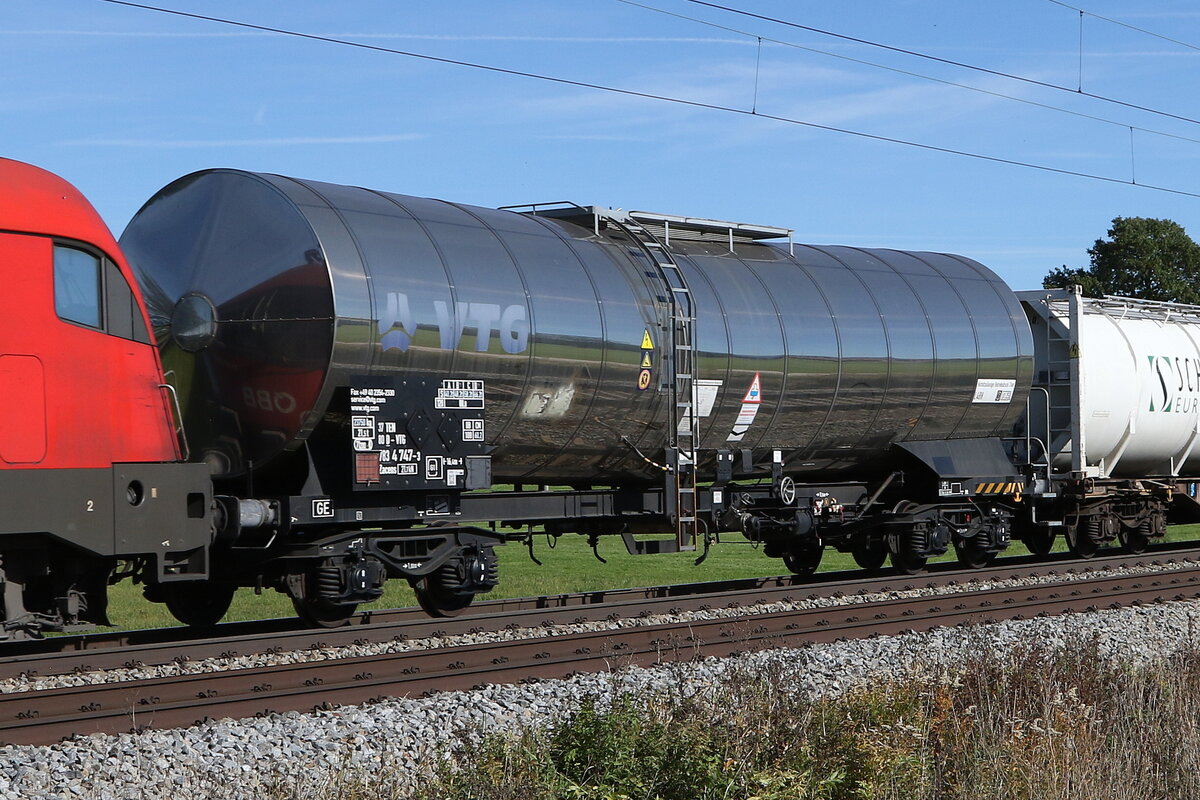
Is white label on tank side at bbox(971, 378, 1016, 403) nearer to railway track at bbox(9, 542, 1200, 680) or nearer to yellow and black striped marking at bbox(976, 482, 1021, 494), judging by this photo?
yellow and black striped marking at bbox(976, 482, 1021, 494)

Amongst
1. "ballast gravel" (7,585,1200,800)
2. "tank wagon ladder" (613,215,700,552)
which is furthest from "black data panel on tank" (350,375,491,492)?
"ballast gravel" (7,585,1200,800)

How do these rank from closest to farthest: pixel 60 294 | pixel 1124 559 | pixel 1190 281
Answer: pixel 60 294 < pixel 1124 559 < pixel 1190 281

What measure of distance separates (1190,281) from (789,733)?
5587 centimetres

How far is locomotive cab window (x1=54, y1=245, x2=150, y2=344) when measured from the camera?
9.59 m

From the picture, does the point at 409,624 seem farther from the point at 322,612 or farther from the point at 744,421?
the point at 744,421

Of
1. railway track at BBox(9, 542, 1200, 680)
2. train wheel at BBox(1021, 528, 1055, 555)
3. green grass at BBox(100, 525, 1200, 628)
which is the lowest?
green grass at BBox(100, 525, 1200, 628)

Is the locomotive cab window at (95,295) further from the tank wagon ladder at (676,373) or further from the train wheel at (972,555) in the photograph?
the train wheel at (972,555)

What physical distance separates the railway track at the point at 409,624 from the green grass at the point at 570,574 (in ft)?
3.67

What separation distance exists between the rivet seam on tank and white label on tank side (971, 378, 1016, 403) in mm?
4133

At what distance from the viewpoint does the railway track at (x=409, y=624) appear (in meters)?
10.6

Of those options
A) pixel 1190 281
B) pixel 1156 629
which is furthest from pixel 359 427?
pixel 1190 281

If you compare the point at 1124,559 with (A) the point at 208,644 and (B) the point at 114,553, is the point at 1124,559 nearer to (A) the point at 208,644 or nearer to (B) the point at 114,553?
(A) the point at 208,644

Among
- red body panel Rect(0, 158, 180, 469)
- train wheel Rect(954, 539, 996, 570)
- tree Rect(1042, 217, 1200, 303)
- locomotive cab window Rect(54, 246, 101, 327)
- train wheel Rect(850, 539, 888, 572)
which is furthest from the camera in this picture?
tree Rect(1042, 217, 1200, 303)

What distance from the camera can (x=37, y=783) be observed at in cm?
682
